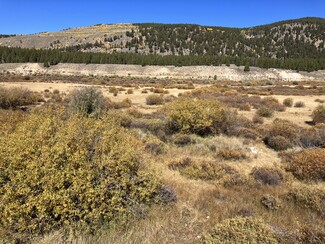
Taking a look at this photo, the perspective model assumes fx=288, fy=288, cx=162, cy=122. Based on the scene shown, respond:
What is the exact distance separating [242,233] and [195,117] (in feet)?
31.6

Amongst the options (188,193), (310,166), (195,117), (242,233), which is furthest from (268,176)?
(195,117)

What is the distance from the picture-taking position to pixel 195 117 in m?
14.3

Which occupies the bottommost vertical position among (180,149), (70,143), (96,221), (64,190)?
(180,149)

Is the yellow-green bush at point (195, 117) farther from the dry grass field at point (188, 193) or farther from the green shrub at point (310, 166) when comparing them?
the green shrub at point (310, 166)

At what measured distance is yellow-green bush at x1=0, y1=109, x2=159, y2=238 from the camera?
462 cm

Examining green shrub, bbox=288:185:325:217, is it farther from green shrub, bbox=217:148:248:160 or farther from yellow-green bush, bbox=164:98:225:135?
yellow-green bush, bbox=164:98:225:135

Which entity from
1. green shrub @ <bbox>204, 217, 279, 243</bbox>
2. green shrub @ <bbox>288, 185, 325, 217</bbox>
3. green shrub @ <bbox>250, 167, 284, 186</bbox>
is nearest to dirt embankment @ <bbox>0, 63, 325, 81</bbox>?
green shrub @ <bbox>250, 167, 284, 186</bbox>

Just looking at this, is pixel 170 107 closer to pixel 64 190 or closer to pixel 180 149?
pixel 180 149

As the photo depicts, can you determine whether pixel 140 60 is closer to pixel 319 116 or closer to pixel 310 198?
pixel 319 116

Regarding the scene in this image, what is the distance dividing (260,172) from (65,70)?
91.4m

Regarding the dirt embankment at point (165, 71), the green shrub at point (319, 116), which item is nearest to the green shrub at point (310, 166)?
the green shrub at point (319, 116)

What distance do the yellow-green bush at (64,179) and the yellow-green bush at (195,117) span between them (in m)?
8.14

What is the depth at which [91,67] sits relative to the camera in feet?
304

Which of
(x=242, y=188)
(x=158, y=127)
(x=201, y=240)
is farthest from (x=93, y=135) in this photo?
(x=158, y=127)
